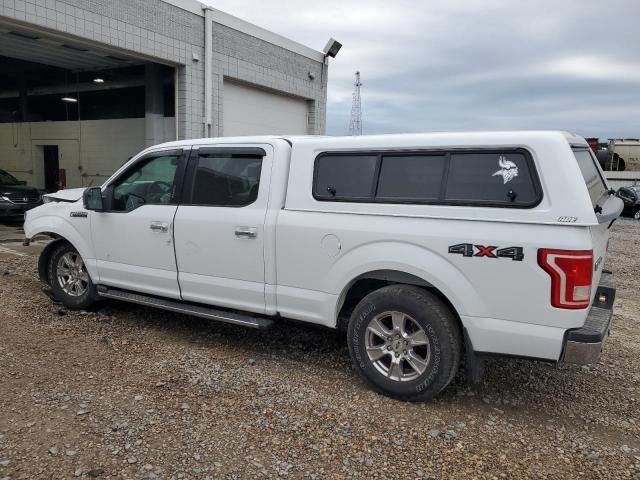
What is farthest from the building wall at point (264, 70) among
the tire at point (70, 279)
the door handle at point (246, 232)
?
the door handle at point (246, 232)

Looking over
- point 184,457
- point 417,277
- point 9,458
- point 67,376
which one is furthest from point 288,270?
point 9,458

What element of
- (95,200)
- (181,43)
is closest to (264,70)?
(181,43)

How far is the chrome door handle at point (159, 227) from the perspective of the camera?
482 cm

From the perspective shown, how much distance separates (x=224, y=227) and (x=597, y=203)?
286 centimetres

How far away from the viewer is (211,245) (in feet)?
15.0

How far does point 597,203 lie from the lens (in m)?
3.63

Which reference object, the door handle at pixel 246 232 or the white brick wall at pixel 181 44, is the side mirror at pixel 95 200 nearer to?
the door handle at pixel 246 232

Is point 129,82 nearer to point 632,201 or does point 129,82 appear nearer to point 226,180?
point 226,180

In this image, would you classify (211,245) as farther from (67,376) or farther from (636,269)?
(636,269)

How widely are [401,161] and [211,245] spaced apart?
1805 mm

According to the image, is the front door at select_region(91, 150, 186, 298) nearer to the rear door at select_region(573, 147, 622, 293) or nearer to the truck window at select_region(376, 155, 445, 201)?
the truck window at select_region(376, 155, 445, 201)

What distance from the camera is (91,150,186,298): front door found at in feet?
16.1

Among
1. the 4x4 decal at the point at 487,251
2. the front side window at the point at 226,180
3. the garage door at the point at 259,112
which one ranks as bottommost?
the 4x4 decal at the point at 487,251

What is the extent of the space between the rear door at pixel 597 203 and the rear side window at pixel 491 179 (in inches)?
15.6
